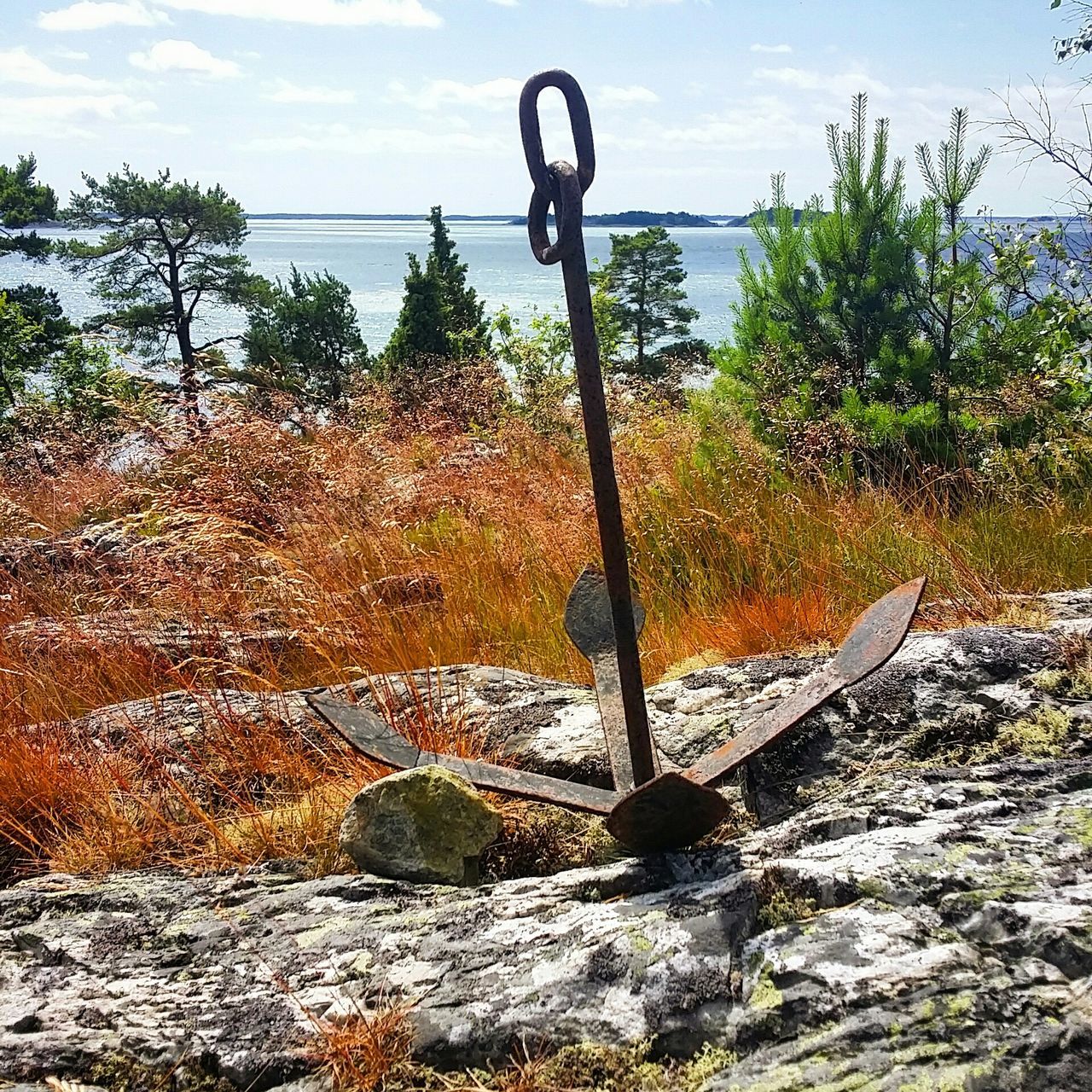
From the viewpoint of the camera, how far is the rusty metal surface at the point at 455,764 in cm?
158

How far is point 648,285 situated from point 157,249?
1397 centimetres

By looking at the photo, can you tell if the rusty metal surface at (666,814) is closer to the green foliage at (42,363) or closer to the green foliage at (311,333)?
the green foliage at (42,363)

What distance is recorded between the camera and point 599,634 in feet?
7.48

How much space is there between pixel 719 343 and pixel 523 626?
Result: 340cm

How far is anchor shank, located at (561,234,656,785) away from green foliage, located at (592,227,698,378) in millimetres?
23955

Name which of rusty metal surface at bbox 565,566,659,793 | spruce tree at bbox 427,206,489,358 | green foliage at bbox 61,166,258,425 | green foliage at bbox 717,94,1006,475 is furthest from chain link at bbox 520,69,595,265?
green foliage at bbox 61,166,258,425

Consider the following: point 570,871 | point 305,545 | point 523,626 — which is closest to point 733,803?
point 570,871

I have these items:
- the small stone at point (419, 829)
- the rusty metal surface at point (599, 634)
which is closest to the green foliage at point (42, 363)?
the rusty metal surface at point (599, 634)

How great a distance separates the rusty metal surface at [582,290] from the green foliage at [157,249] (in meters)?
16.7

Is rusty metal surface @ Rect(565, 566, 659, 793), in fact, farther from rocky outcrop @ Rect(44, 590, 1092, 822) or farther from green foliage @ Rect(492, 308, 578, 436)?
green foliage @ Rect(492, 308, 578, 436)

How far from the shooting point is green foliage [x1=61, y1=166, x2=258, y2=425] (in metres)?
16.7

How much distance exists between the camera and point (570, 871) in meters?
1.53

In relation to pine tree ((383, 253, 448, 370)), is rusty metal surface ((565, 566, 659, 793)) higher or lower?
lower

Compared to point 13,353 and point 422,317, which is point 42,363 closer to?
point 13,353
